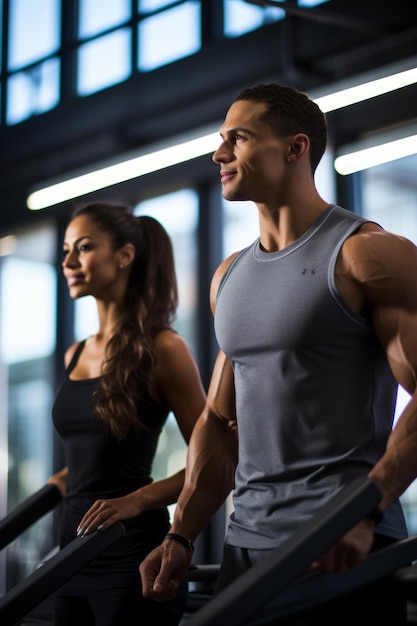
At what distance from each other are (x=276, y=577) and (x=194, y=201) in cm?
Answer: 456

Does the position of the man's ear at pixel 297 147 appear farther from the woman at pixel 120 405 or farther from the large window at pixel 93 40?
the large window at pixel 93 40

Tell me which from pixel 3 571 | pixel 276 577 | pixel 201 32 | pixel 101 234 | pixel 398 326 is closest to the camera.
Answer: pixel 276 577

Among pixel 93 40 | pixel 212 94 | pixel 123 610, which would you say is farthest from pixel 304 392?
pixel 93 40

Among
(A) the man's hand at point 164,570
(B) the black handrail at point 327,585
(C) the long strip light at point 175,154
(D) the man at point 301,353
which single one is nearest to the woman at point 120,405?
(A) the man's hand at point 164,570

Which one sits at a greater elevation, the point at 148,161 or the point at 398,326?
the point at 148,161

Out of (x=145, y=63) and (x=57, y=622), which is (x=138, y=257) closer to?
(x=57, y=622)

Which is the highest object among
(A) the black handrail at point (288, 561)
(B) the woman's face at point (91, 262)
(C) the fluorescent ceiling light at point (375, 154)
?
(C) the fluorescent ceiling light at point (375, 154)

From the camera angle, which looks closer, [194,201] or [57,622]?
[57,622]

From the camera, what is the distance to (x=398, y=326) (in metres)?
1.70

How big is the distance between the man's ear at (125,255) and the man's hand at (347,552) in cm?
140

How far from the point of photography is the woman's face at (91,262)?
2.70 metres

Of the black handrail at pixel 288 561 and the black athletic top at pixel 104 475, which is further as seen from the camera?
the black athletic top at pixel 104 475

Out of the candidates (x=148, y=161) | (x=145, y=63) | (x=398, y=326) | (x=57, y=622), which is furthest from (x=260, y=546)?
(x=145, y=63)

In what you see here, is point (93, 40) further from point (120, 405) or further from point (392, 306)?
point (392, 306)
